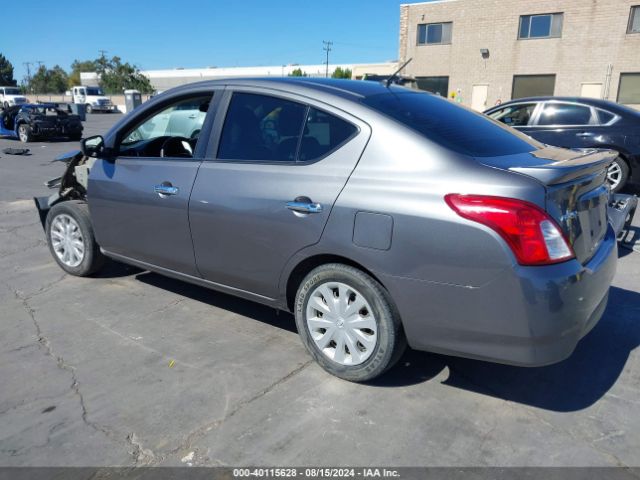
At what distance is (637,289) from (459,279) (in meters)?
2.83

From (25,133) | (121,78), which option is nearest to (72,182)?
(25,133)

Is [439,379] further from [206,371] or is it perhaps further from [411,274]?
[206,371]

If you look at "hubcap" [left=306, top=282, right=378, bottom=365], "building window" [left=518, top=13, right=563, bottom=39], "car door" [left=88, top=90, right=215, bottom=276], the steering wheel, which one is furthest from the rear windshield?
"building window" [left=518, top=13, right=563, bottom=39]

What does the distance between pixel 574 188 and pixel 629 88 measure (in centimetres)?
3066

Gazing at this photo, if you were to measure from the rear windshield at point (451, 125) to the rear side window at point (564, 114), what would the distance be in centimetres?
521

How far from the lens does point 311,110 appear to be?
3154 mm

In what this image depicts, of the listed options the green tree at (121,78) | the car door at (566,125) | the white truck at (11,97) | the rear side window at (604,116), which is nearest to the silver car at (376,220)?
the car door at (566,125)

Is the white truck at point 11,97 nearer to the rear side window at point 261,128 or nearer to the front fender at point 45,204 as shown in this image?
the front fender at point 45,204

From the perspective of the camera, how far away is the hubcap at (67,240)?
477cm

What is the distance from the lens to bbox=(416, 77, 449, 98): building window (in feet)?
110

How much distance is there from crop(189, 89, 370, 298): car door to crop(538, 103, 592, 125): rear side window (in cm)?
625

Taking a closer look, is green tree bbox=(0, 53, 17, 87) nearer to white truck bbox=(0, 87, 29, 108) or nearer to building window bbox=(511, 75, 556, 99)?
white truck bbox=(0, 87, 29, 108)

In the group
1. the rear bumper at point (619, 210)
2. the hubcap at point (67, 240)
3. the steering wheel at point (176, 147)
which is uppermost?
the steering wheel at point (176, 147)

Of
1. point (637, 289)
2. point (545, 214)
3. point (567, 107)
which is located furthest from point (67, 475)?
point (567, 107)
